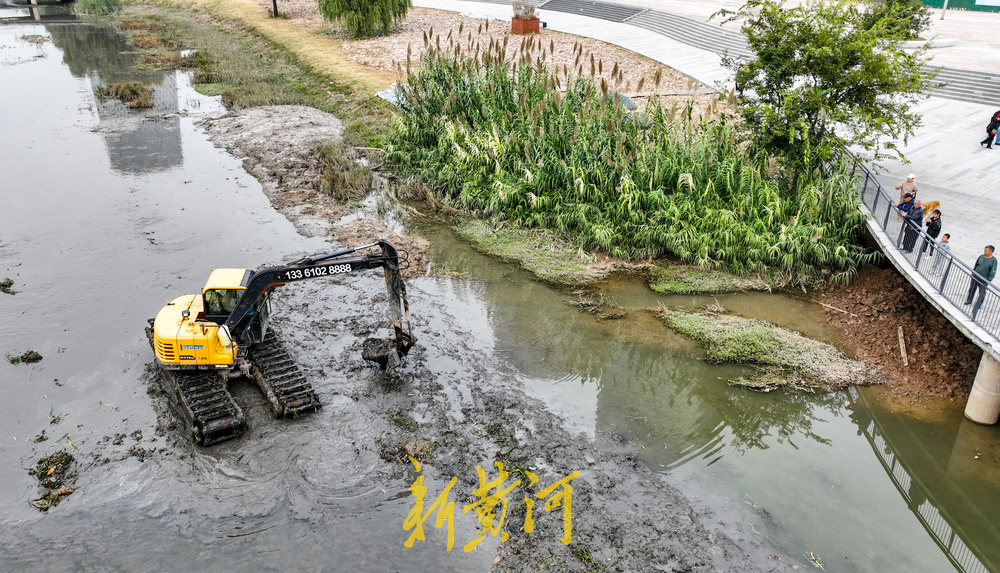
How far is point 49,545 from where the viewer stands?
Answer: 10680 mm

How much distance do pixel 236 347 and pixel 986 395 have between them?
48.8 ft

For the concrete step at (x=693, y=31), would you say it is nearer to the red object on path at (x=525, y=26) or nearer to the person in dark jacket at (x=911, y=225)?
the red object on path at (x=525, y=26)

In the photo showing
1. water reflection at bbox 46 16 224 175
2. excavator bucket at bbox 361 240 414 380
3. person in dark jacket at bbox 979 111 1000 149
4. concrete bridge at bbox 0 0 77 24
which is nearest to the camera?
excavator bucket at bbox 361 240 414 380

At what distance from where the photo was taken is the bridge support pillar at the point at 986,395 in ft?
43.4

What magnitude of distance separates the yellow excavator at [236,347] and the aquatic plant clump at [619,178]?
832 centimetres

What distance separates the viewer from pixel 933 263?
15312 millimetres

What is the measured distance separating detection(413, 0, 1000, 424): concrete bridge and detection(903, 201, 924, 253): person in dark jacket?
0.24m

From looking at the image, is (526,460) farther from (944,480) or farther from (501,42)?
(501,42)

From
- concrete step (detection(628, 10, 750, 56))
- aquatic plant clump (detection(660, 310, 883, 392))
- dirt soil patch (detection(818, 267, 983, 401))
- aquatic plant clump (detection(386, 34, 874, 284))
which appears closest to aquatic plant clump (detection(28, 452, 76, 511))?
aquatic plant clump (detection(660, 310, 883, 392))

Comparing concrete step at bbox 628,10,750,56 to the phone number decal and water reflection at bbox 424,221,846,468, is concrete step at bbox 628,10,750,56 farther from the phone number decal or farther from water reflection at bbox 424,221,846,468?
the phone number decal

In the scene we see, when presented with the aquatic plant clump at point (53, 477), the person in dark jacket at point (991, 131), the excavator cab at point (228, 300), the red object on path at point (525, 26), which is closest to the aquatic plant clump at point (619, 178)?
the person in dark jacket at point (991, 131)

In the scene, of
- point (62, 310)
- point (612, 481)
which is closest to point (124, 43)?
point (62, 310)

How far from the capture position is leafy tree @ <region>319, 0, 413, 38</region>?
41.3 metres

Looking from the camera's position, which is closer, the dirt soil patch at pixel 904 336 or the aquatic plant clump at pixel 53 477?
the aquatic plant clump at pixel 53 477
